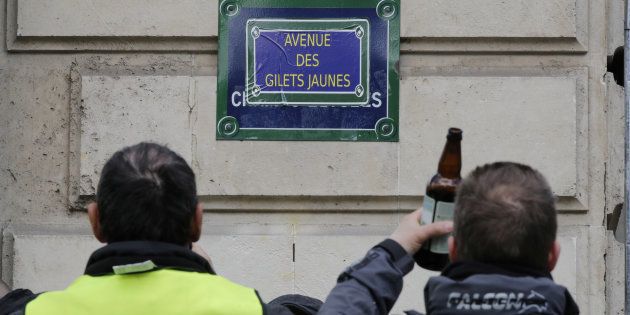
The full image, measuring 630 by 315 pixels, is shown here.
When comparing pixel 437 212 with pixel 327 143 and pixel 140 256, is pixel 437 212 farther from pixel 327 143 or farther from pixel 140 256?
pixel 327 143

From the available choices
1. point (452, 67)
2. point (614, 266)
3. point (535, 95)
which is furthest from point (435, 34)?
point (614, 266)

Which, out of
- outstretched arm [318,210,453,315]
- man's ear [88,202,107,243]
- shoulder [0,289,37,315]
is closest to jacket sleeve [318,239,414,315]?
outstretched arm [318,210,453,315]

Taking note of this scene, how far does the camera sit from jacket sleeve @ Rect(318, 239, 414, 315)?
9.03 feet

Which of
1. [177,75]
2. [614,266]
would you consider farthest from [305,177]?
[614,266]

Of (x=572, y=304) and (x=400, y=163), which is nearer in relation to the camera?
(x=572, y=304)

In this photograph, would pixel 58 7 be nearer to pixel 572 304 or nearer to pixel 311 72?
pixel 311 72

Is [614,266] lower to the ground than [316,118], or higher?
lower

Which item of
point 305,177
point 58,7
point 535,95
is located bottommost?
point 305,177

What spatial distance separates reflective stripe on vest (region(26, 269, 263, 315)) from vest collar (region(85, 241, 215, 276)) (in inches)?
0.8

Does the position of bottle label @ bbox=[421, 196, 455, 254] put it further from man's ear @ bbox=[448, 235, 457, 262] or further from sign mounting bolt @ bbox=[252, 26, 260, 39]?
sign mounting bolt @ bbox=[252, 26, 260, 39]

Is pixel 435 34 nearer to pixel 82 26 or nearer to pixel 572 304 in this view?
pixel 82 26

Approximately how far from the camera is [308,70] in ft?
16.5

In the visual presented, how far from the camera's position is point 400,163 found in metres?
5.06

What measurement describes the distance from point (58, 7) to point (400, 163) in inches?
64.9
